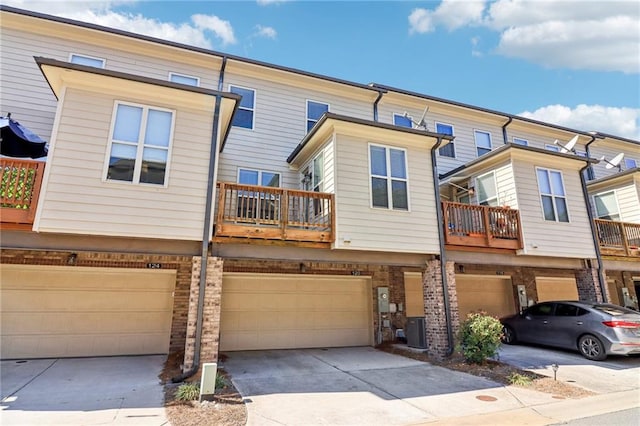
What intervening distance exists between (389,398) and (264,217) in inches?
175

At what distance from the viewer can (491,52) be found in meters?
12.2

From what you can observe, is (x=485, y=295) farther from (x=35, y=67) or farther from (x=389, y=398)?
(x=35, y=67)

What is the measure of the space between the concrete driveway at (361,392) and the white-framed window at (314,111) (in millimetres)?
7843

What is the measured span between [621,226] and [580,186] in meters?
2.23

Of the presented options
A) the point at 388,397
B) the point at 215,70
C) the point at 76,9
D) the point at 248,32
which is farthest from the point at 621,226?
the point at 76,9

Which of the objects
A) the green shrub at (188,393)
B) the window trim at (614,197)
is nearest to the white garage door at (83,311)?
the green shrub at (188,393)

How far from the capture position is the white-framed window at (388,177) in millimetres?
8891

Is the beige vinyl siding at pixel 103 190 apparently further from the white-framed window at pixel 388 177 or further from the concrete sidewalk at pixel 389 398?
the white-framed window at pixel 388 177

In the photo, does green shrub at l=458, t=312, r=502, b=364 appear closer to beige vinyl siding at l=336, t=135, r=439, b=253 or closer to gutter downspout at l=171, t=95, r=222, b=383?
beige vinyl siding at l=336, t=135, r=439, b=253

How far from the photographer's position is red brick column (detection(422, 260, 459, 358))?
8883 millimetres

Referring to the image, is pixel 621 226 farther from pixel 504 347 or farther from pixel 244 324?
pixel 244 324

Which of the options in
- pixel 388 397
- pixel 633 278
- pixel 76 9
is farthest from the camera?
pixel 633 278

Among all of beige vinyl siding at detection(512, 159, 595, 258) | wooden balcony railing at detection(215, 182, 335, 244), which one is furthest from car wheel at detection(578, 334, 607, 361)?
wooden balcony railing at detection(215, 182, 335, 244)

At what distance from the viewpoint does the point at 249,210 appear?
25.5ft
